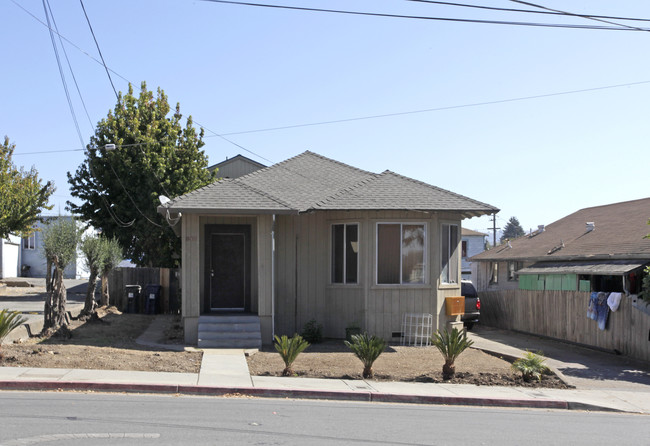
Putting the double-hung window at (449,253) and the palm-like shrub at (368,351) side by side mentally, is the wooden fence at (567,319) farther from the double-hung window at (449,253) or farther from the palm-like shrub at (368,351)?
the palm-like shrub at (368,351)

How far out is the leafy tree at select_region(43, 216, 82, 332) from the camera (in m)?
15.4

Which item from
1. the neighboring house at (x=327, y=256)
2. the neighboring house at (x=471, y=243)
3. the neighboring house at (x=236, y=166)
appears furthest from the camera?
the neighboring house at (x=471, y=243)

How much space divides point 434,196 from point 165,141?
1649 centimetres

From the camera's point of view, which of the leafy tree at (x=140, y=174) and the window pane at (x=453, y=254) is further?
the leafy tree at (x=140, y=174)

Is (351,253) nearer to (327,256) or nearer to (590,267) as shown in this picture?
(327,256)

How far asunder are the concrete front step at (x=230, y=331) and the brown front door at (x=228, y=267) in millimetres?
1869

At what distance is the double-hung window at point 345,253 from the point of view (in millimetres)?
16719

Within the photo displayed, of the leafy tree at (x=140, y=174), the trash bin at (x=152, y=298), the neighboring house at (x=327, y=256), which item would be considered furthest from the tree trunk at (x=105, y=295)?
the neighboring house at (x=327, y=256)

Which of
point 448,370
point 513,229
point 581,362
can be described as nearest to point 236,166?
point 581,362

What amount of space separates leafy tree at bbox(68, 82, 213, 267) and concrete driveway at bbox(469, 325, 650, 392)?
15.3 metres

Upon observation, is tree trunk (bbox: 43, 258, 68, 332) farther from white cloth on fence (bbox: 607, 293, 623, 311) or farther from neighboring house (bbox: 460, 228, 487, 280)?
neighboring house (bbox: 460, 228, 487, 280)

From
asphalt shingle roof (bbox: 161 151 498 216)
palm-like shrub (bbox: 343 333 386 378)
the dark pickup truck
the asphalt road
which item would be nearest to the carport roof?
the dark pickup truck

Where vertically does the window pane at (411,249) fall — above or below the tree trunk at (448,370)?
above

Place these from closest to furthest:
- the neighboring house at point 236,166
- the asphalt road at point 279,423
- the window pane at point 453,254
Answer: the asphalt road at point 279,423, the window pane at point 453,254, the neighboring house at point 236,166
